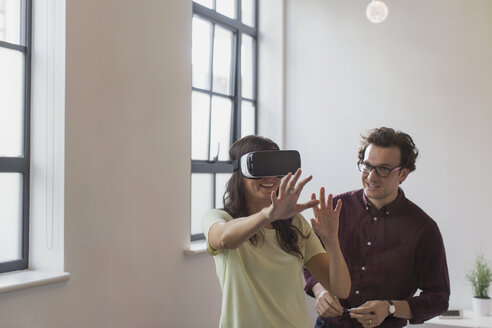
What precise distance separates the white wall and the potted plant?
0.16 meters

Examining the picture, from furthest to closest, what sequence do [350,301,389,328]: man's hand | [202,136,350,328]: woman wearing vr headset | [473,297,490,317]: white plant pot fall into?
1. [473,297,490,317]: white plant pot
2. [350,301,389,328]: man's hand
3. [202,136,350,328]: woman wearing vr headset

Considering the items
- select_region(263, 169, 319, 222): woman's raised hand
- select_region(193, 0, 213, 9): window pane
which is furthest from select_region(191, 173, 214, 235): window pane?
select_region(263, 169, 319, 222): woman's raised hand

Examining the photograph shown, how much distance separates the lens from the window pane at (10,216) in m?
2.58

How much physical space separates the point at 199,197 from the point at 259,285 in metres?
2.30

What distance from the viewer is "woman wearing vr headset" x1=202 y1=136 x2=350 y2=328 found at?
1.69m

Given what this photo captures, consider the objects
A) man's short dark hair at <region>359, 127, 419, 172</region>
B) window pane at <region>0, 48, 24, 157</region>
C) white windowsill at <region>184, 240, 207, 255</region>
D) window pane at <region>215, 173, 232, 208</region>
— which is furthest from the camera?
window pane at <region>215, 173, 232, 208</region>

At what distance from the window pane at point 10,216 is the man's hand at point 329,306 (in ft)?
4.64

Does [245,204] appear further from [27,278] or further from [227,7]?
[227,7]

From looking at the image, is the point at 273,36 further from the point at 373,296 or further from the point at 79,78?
the point at 373,296

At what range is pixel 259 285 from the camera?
1.72m

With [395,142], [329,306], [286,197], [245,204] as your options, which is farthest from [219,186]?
[286,197]

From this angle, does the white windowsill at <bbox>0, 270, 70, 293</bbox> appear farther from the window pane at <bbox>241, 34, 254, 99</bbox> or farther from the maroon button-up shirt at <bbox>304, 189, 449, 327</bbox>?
the window pane at <bbox>241, 34, 254, 99</bbox>

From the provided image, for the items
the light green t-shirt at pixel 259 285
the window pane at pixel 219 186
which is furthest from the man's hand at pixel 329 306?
the window pane at pixel 219 186

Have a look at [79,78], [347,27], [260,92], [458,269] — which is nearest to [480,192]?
[458,269]
